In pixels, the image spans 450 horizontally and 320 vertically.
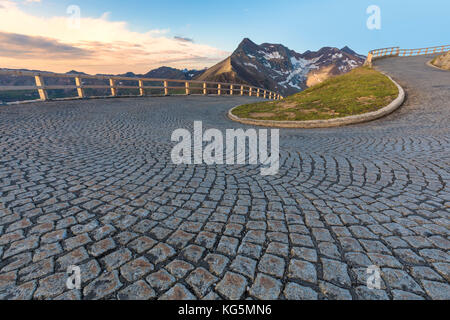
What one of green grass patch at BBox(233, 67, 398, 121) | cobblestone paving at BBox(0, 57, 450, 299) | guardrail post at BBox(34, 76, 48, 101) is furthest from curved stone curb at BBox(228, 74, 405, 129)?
guardrail post at BBox(34, 76, 48, 101)

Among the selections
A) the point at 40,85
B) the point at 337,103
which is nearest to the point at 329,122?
the point at 337,103

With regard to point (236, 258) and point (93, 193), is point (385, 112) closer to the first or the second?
point (236, 258)

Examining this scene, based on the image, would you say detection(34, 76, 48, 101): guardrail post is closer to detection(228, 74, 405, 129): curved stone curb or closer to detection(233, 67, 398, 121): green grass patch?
detection(233, 67, 398, 121): green grass patch

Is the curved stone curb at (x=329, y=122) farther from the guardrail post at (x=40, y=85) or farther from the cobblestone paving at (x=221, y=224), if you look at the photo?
the guardrail post at (x=40, y=85)

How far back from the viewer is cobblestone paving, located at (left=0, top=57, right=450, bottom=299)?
1817 mm

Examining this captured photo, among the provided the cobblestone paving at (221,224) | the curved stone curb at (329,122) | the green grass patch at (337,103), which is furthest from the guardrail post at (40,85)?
the curved stone curb at (329,122)

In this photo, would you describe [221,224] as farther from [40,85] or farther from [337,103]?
[40,85]

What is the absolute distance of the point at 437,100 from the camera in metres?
10.2

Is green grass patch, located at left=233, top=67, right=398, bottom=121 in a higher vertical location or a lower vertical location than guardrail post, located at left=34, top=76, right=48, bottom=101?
lower

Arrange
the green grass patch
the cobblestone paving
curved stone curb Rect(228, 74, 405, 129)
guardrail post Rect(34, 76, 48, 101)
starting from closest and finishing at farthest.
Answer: the cobblestone paving → curved stone curb Rect(228, 74, 405, 129) → the green grass patch → guardrail post Rect(34, 76, 48, 101)

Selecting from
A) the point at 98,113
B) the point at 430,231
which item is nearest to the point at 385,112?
the point at 430,231

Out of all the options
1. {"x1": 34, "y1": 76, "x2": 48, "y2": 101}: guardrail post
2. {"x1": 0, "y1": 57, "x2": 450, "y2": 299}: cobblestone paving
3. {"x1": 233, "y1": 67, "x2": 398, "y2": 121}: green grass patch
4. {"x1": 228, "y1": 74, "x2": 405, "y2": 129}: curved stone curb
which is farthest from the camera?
{"x1": 34, "y1": 76, "x2": 48, "y2": 101}: guardrail post

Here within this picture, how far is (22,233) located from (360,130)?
31.1 ft

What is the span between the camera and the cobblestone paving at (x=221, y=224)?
182 cm
